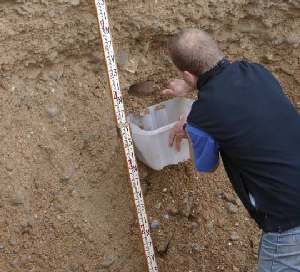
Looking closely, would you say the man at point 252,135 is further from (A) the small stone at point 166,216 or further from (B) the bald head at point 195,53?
(A) the small stone at point 166,216

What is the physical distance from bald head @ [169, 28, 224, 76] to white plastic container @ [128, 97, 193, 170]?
72cm

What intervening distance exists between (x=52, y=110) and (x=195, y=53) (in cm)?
100

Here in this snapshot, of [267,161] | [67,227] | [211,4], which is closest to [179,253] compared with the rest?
[67,227]

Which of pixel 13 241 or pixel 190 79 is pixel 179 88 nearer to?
pixel 190 79

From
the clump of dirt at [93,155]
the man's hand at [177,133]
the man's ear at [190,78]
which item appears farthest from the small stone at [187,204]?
the man's ear at [190,78]

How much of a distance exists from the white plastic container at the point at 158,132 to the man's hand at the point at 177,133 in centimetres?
10

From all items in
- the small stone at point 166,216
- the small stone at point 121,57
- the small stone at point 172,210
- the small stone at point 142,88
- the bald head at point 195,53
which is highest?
the bald head at point 195,53

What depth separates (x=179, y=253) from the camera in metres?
3.56

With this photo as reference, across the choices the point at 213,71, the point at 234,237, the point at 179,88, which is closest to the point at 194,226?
the point at 234,237

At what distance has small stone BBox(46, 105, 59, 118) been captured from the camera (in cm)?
334

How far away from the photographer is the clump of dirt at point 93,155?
324cm

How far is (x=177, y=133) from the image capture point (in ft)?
9.86

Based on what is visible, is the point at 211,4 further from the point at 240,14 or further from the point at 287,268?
the point at 287,268

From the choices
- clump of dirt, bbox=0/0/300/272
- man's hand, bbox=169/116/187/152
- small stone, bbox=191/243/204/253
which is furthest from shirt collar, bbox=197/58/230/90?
small stone, bbox=191/243/204/253
